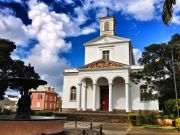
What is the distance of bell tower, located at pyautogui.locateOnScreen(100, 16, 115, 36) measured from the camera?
38.1m

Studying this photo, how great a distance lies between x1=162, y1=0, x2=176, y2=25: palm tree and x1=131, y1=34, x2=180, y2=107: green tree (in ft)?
39.1

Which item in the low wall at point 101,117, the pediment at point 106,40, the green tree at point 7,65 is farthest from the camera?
the pediment at point 106,40

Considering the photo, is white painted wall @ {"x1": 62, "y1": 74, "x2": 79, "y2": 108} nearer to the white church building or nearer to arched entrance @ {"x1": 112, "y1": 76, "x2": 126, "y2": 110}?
the white church building

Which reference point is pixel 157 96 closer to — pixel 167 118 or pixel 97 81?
pixel 167 118

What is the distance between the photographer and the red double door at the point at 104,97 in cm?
3316

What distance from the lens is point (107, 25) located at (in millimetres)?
38750

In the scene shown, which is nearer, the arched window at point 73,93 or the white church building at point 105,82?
the white church building at point 105,82

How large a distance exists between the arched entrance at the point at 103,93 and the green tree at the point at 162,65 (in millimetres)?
8819

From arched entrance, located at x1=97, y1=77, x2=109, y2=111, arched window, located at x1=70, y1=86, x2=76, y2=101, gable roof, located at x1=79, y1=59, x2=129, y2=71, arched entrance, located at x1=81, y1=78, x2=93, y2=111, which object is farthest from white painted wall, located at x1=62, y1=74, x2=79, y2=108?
arched entrance, located at x1=97, y1=77, x2=109, y2=111

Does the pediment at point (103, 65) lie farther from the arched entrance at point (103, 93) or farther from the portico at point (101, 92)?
A: the arched entrance at point (103, 93)

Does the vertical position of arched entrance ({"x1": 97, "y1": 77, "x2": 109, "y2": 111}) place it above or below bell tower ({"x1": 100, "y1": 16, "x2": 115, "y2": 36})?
below

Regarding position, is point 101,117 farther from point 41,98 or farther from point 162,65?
point 41,98

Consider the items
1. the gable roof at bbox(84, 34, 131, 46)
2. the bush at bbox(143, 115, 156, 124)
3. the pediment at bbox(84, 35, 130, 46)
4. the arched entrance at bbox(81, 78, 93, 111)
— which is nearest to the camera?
the bush at bbox(143, 115, 156, 124)

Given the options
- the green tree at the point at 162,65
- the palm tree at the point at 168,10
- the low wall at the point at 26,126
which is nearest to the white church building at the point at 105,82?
the green tree at the point at 162,65
